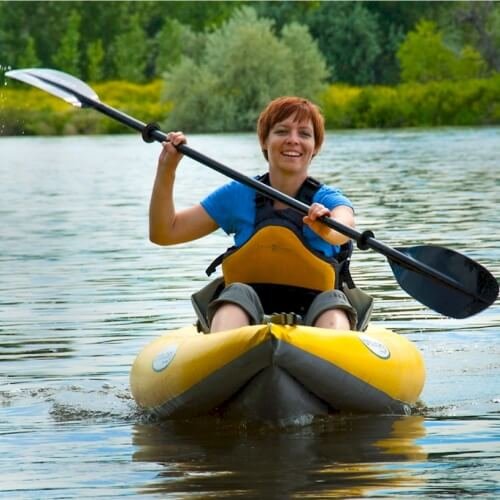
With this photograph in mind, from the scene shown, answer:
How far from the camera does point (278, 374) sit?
5.86m

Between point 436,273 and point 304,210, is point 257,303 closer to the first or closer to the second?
point 304,210

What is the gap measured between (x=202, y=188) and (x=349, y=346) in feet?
54.6

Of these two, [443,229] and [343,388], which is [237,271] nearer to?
[343,388]

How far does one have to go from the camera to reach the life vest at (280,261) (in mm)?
6363

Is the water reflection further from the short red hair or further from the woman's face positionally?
the short red hair

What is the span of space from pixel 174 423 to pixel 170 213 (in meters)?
0.75

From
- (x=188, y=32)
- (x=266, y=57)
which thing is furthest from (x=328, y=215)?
(x=188, y=32)

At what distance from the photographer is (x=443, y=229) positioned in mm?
14523

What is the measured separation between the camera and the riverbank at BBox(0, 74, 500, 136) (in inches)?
1864

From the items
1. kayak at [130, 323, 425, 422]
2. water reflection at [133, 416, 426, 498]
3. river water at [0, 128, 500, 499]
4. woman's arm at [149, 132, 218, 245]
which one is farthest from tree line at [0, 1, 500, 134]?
water reflection at [133, 416, 426, 498]

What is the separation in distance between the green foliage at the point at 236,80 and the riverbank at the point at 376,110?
3.23 ft

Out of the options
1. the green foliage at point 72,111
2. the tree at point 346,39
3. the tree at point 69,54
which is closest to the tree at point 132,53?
the tree at point 69,54

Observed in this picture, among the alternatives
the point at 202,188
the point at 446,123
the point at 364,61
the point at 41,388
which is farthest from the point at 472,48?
the point at 41,388

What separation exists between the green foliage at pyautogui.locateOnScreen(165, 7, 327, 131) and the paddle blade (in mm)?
39161
